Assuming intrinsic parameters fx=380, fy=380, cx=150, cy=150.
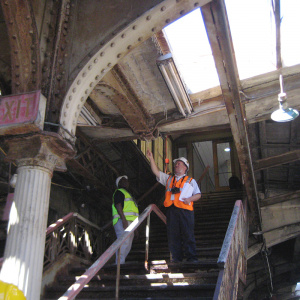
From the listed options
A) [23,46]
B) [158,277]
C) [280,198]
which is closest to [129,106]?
[23,46]

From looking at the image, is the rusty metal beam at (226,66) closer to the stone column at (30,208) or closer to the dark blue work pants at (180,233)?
the dark blue work pants at (180,233)

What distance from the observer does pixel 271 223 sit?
12.5 metres

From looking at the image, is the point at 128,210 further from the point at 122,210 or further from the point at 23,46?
the point at 23,46

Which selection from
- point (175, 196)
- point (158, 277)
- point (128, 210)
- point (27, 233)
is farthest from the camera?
point (128, 210)

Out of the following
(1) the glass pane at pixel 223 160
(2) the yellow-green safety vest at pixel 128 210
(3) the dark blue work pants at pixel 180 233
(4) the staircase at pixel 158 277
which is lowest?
(4) the staircase at pixel 158 277

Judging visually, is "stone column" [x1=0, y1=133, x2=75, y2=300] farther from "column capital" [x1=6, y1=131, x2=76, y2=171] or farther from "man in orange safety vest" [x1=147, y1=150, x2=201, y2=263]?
"man in orange safety vest" [x1=147, y1=150, x2=201, y2=263]

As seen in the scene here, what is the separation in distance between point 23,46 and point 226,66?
324 centimetres

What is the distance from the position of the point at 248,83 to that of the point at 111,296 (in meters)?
4.59

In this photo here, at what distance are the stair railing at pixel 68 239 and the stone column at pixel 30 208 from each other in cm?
213

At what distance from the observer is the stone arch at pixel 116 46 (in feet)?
16.1

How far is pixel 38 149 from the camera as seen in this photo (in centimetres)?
453

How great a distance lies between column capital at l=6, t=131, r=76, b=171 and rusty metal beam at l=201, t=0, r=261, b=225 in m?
2.79

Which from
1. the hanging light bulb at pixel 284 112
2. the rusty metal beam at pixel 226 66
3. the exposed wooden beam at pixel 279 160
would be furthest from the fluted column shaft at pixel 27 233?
the exposed wooden beam at pixel 279 160

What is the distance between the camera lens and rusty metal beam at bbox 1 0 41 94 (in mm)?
4848
